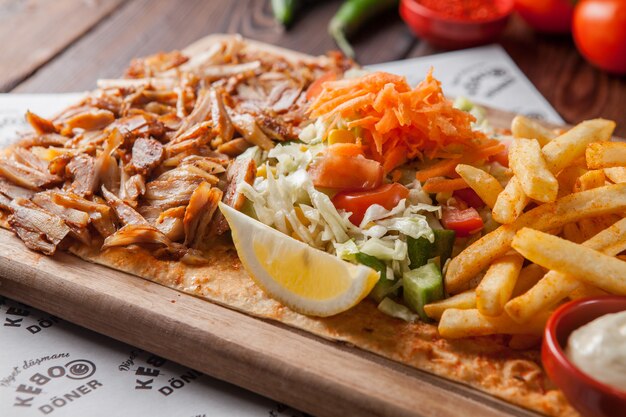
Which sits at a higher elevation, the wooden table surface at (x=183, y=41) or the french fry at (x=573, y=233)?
the french fry at (x=573, y=233)

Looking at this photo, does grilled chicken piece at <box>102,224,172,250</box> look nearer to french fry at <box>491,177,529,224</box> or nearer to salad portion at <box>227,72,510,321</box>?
salad portion at <box>227,72,510,321</box>

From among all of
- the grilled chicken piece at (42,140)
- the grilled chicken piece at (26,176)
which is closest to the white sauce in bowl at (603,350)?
the grilled chicken piece at (26,176)

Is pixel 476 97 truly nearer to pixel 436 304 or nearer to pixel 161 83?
pixel 161 83

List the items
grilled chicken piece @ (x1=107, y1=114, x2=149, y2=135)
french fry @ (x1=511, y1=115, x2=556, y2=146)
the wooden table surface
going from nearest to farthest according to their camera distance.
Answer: french fry @ (x1=511, y1=115, x2=556, y2=146) → grilled chicken piece @ (x1=107, y1=114, x2=149, y2=135) → the wooden table surface

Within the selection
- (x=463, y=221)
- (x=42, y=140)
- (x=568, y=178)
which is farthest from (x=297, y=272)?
(x=42, y=140)

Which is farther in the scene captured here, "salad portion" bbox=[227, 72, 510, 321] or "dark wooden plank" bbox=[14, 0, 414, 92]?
"dark wooden plank" bbox=[14, 0, 414, 92]

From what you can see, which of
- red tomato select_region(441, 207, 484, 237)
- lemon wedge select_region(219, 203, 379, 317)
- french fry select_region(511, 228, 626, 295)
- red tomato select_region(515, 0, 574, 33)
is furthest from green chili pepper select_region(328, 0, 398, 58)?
french fry select_region(511, 228, 626, 295)

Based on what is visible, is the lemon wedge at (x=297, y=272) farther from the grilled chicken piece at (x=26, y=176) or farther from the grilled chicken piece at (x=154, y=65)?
the grilled chicken piece at (x=154, y=65)

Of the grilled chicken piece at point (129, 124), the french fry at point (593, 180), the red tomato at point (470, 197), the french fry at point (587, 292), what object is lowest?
the french fry at point (587, 292)
